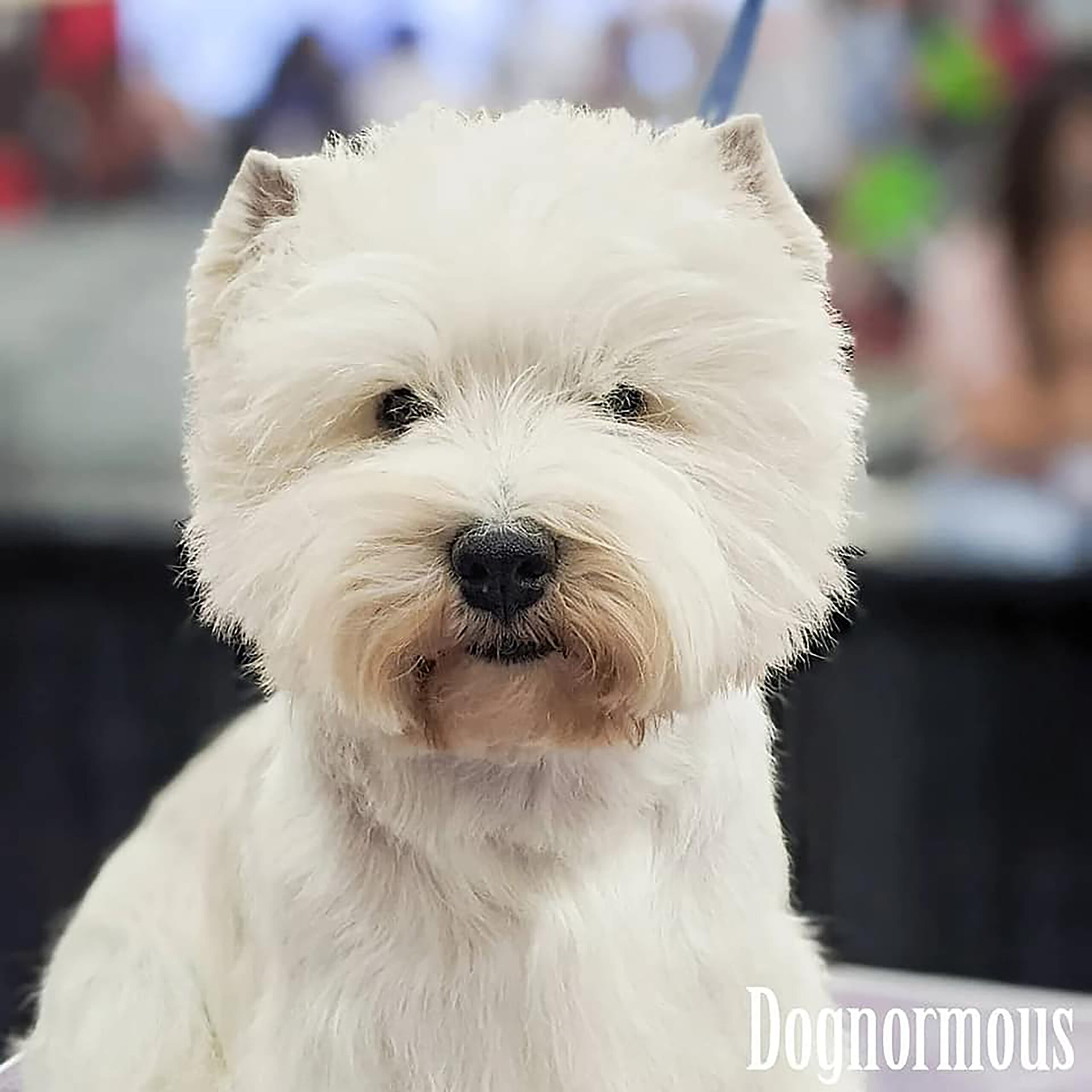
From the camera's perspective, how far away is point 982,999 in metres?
1.23

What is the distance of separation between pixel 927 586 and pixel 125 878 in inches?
57.1

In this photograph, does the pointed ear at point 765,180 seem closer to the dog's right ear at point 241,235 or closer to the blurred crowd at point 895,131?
the dog's right ear at point 241,235

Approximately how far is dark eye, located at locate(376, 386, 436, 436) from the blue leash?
0.92 ft

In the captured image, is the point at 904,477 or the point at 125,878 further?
the point at 904,477

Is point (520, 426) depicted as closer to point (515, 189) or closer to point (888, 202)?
point (515, 189)

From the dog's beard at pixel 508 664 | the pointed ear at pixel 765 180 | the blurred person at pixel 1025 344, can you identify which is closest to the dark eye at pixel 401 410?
the dog's beard at pixel 508 664

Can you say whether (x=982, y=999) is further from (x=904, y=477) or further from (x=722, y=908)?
(x=904, y=477)

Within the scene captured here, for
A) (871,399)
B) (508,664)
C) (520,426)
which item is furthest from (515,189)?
(871,399)

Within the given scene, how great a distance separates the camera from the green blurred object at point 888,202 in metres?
2.45

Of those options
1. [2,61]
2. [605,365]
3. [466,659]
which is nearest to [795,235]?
[605,365]

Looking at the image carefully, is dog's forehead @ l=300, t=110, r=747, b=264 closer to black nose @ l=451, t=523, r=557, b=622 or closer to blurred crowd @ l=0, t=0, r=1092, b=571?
black nose @ l=451, t=523, r=557, b=622

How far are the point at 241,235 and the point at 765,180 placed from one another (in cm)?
28

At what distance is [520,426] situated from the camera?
79 cm

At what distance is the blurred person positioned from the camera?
89.0 inches
